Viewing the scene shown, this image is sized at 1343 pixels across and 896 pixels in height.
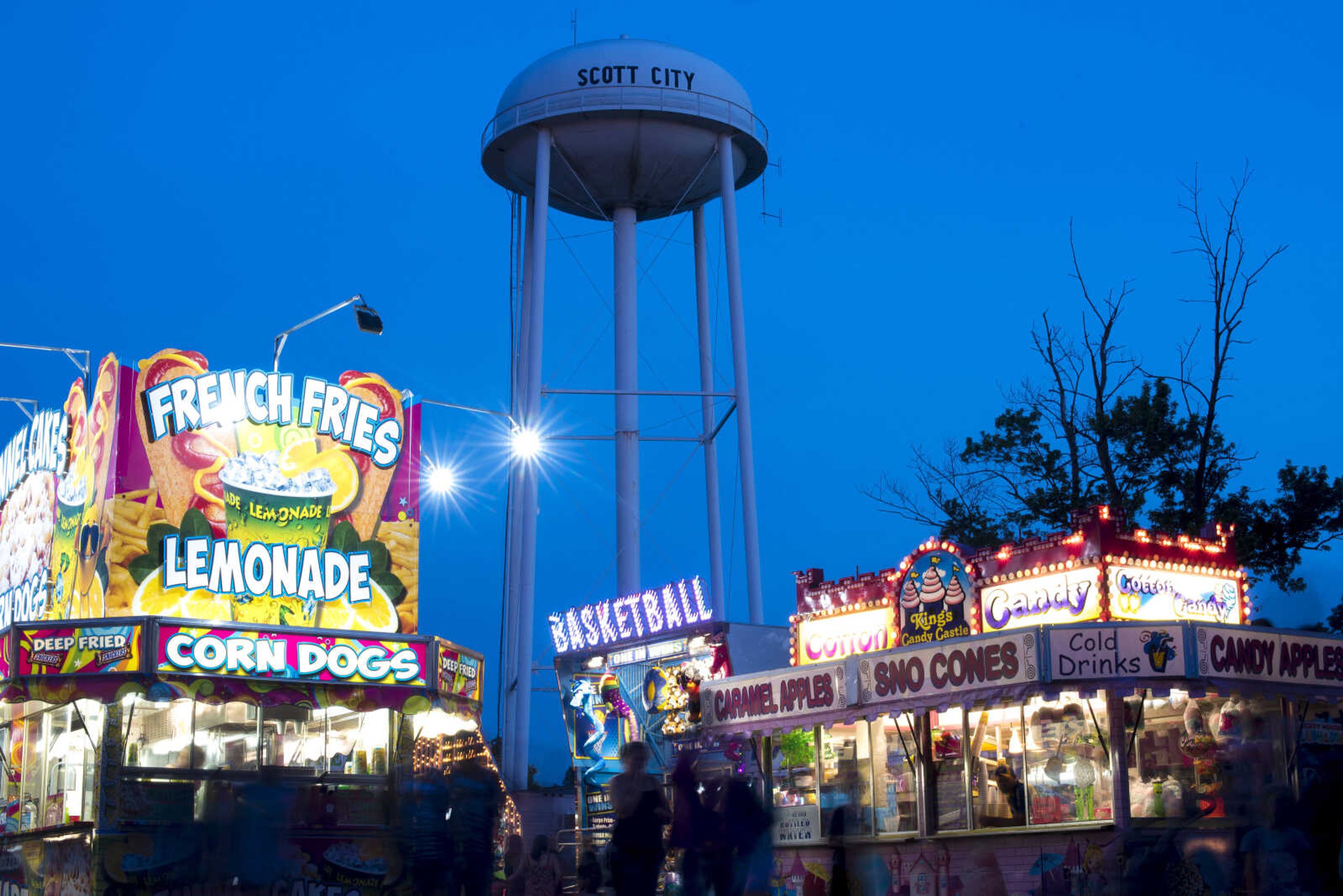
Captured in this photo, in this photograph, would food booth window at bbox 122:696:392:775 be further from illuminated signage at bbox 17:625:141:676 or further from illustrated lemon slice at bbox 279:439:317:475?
illustrated lemon slice at bbox 279:439:317:475

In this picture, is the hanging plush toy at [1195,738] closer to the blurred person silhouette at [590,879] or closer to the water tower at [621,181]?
the blurred person silhouette at [590,879]

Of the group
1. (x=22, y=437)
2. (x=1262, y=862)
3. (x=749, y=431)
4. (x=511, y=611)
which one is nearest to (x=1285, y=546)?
(x=749, y=431)

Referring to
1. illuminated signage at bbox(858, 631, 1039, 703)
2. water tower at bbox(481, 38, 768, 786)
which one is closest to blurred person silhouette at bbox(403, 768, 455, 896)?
illuminated signage at bbox(858, 631, 1039, 703)

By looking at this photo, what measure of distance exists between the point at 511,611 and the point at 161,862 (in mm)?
14655

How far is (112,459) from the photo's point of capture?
1085 inches

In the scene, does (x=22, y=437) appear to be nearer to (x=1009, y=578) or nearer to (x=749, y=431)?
(x=749, y=431)

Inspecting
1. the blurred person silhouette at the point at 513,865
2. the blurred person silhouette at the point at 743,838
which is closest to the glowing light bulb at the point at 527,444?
the blurred person silhouette at the point at 513,865

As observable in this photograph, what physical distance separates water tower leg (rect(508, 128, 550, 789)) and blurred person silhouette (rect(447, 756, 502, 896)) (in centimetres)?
2042

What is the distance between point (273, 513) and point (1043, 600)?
1325 centimetres

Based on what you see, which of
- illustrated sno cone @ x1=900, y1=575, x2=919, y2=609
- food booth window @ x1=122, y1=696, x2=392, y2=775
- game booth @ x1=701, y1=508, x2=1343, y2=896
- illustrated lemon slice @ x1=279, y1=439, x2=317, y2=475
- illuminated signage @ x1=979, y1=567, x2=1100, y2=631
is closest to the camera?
game booth @ x1=701, y1=508, x2=1343, y2=896

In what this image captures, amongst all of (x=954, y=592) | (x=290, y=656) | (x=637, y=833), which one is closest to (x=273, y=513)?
(x=290, y=656)

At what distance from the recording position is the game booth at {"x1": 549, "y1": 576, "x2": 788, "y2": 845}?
30.7 metres

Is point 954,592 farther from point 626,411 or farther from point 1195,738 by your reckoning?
point 626,411

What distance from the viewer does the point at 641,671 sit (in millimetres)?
32875
